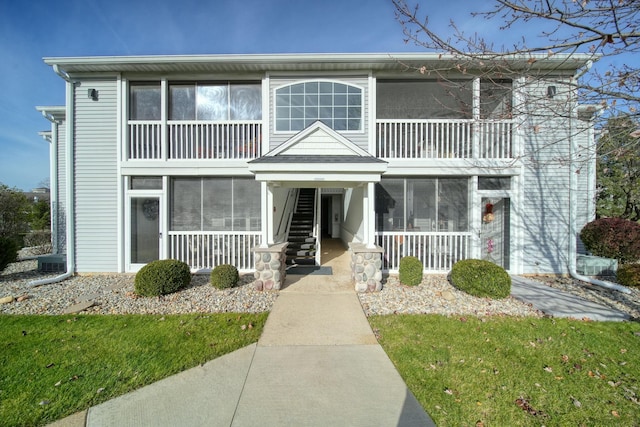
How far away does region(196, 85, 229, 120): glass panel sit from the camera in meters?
7.51

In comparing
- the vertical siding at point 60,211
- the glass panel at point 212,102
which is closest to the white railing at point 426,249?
the glass panel at point 212,102

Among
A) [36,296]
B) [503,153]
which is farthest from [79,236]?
[503,153]

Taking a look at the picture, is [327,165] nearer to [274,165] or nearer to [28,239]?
[274,165]

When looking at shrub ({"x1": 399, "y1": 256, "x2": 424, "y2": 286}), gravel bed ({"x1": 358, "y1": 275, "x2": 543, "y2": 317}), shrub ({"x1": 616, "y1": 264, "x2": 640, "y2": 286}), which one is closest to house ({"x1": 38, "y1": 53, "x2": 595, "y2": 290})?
shrub ({"x1": 616, "y1": 264, "x2": 640, "y2": 286})

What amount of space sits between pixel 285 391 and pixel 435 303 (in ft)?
12.1

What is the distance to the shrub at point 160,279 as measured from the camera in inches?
215

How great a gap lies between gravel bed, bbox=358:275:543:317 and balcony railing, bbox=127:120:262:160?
5.07 meters

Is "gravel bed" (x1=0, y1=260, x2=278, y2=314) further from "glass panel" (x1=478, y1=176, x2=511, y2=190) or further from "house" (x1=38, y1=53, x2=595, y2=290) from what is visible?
"glass panel" (x1=478, y1=176, x2=511, y2=190)

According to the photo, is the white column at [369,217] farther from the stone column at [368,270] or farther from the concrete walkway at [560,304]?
the concrete walkway at [560,304]

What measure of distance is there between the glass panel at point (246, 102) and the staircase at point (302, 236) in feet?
12.9

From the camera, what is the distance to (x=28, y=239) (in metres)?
11.7

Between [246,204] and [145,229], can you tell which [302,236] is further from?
[145,229]

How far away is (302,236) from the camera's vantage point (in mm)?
8852

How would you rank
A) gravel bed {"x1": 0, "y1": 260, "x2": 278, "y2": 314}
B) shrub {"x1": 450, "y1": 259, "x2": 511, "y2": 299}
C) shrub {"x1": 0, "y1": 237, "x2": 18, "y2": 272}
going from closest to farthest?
gravel bed {"x1": 0, "y1": 260, "x2": 278, "y2": 314} → shrub {"x1": 450, "y1": 259, "x2": 511, "y2": 299} → shrub {"x1": 0, "y1": 237, "x2": 18, "y2": 272}
